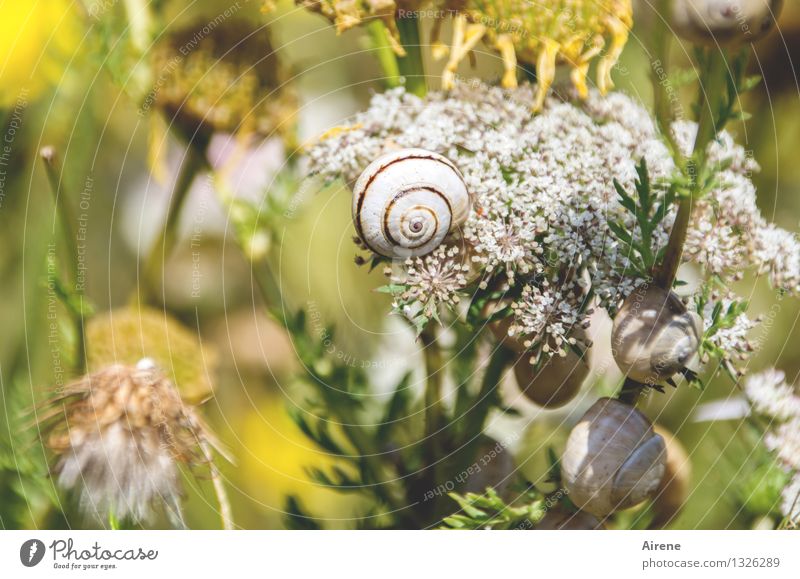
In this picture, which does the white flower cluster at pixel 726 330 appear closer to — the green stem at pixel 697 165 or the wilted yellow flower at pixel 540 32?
the green stem at pixel 697 165

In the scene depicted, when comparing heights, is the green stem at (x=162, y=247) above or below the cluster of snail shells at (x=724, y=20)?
below

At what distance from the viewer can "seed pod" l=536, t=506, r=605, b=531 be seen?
640mm

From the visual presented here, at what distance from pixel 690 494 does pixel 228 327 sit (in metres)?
0.43

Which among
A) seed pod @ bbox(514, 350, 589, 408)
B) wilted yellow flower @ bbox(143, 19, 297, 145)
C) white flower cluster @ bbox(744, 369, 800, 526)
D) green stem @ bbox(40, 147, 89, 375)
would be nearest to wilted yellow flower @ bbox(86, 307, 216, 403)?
green stem @ bbox(40, 147, 89, 375)

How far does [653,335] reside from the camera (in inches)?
21.6

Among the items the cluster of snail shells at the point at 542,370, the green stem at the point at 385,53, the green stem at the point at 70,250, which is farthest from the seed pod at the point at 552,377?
the green stem at the point at 70,250

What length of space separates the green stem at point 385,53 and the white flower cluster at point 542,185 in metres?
0.02

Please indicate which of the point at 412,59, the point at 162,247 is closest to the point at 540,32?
the point at 412,59

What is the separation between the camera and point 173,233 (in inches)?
25.9

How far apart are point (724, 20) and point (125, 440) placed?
53 centimetres

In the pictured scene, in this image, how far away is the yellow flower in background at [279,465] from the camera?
671 mm

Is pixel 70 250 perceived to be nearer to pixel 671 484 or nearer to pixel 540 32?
pixel 540 32
